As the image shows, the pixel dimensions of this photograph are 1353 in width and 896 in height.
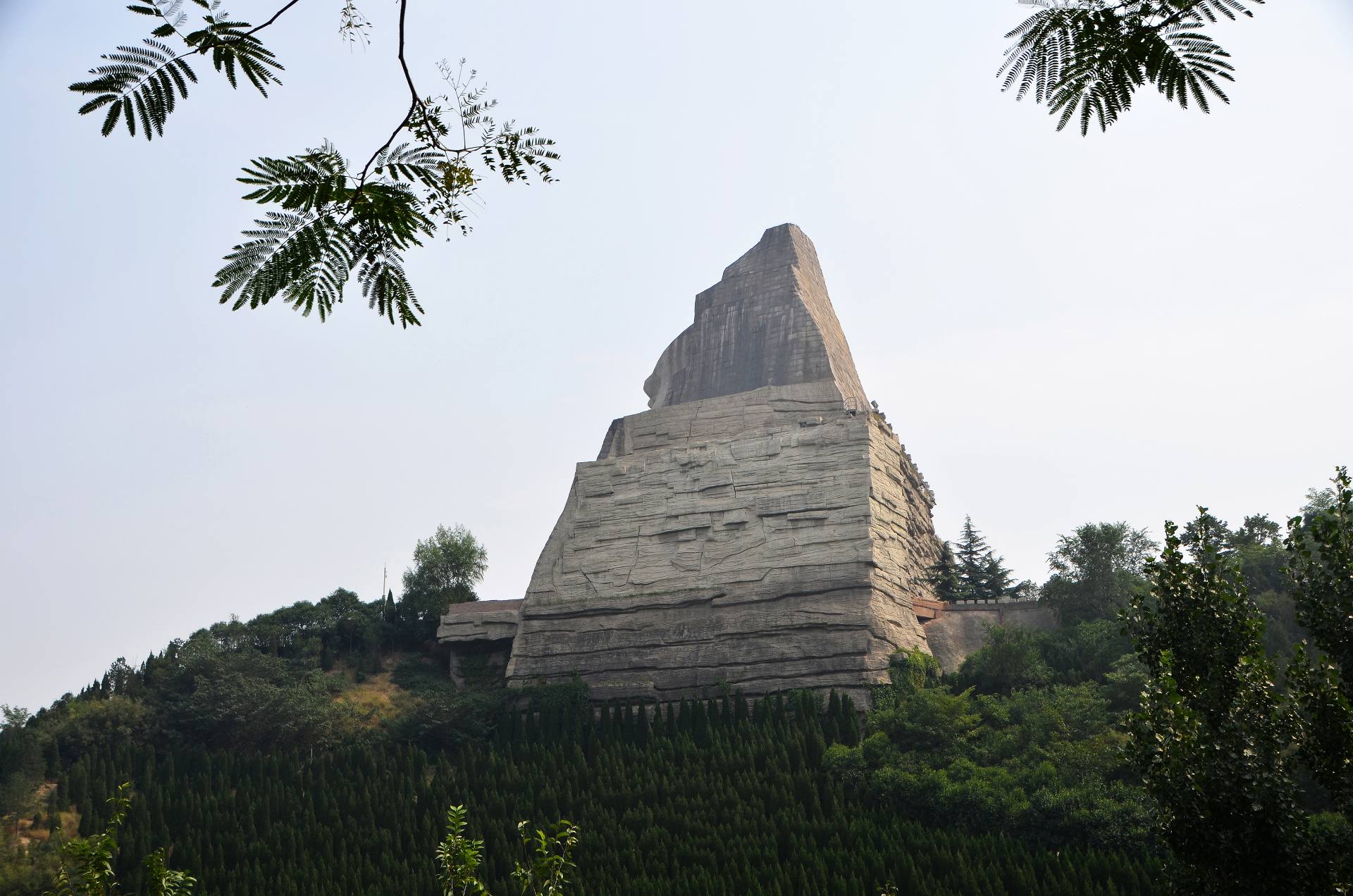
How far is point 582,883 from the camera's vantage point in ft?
54.3

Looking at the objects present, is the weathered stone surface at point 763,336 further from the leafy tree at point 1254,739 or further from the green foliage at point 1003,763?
the leafy tree at point 1254,739

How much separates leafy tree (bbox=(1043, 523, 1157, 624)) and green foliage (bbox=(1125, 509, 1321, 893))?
18.5 meters

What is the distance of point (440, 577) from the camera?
32188mm

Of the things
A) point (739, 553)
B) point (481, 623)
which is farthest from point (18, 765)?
point (739, 553)

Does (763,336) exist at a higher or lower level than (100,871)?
higher

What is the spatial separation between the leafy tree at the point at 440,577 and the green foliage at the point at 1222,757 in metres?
24.5

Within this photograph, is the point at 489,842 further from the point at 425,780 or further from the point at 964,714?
the point at 964,714

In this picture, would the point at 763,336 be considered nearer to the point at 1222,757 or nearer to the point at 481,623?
the point at 481,623

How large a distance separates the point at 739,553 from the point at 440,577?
392 inches

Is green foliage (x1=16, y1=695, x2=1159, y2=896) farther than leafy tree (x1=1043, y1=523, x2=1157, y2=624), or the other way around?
leafy tree (x1=1043, y1=523, x2=1157, y2=624)

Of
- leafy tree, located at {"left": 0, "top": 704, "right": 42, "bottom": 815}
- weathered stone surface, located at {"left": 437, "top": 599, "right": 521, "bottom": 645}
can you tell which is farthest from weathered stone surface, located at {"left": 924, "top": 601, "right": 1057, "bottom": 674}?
leafy tree, located at {"left": 0, "top": 704, "right": 42, "bottom": 815}

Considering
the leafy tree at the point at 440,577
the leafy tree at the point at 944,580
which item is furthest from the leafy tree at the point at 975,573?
the leafy tree at the point at 440,577

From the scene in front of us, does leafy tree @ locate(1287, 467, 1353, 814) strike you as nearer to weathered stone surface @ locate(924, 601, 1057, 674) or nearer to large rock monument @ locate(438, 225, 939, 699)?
large rock monument @ locate(438, 225, 939, 699)

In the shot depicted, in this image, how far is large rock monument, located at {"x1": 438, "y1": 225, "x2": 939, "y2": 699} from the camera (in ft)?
79.5
